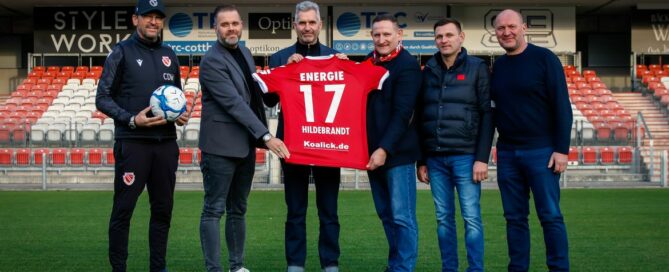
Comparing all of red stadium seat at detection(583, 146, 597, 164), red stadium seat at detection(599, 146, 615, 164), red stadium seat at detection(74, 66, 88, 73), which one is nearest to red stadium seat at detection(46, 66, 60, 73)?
red stadium seat at detection(74, 66, 88, 73)

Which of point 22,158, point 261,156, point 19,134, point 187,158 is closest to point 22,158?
point 22,158

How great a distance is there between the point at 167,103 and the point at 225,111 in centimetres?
39

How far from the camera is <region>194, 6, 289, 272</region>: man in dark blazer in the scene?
18.5 ft

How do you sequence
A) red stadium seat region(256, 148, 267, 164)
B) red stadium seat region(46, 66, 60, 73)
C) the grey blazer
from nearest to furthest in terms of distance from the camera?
the grey blazer, red stadium seat region(256, 148, 267, 164), red stadium seat region(46, 66, 60, 73)

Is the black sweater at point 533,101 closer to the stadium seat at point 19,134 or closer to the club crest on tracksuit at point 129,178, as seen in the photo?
the club crest on tracksuit at point 129,178

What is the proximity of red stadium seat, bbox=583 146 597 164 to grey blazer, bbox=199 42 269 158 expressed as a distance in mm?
15062

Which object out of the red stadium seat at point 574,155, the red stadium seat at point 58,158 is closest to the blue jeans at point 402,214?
the red stadium seat at point 574,155

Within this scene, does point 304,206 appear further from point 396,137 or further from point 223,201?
point 396,137

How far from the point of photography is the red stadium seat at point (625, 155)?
19578 millimetres

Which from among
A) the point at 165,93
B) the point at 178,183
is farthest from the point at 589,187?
the point at 165,93

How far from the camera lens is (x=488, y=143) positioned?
19.2ft

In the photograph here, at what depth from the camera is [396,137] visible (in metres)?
5.71

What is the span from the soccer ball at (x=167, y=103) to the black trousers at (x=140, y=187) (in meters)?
0.29

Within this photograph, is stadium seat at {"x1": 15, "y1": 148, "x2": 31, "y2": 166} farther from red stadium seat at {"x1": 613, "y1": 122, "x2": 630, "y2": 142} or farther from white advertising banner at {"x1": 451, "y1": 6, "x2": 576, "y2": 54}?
white advertising banner at {"x1": 451, "y1": 6, "x2": 576, "y2": 54}
